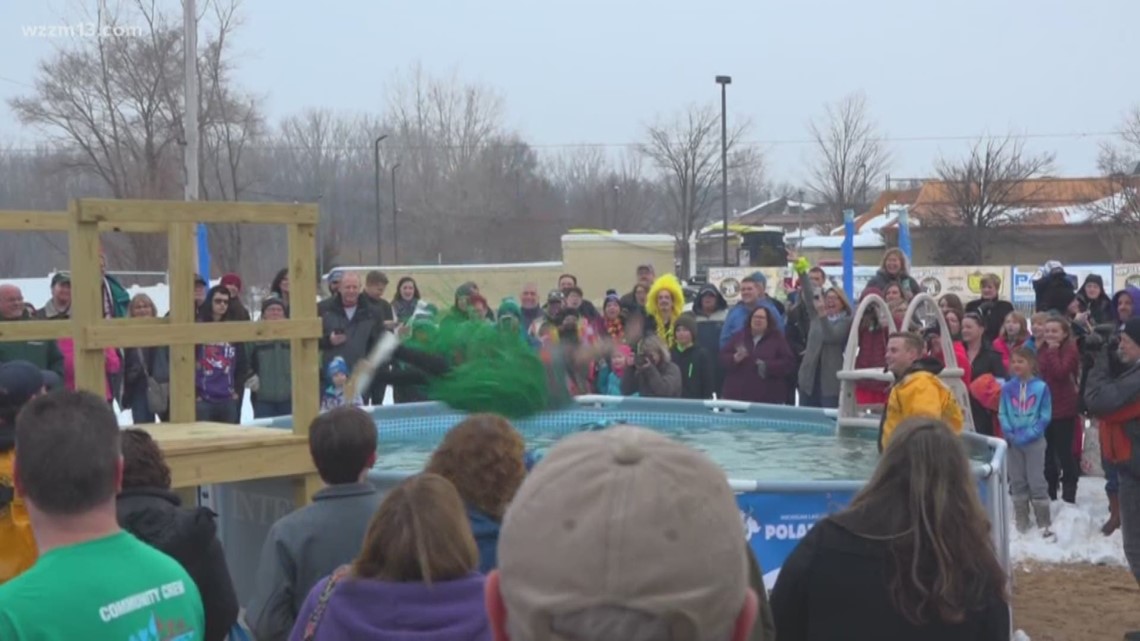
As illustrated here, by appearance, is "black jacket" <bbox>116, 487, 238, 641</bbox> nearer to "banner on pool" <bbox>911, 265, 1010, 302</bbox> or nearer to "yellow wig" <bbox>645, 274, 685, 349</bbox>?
"yellow wig" <bbox>645, 274, 685, 349</bbox>

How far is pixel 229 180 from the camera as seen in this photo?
151ft

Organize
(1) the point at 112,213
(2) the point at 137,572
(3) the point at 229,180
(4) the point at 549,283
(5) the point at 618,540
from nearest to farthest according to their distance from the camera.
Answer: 1. (5) the point at 618,540
2. (2) the point at 137,572
3. (1) the point at 112,213
4. (4) the point at 549,283
5. (3) the point at 229,180

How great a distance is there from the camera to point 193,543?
145 inches

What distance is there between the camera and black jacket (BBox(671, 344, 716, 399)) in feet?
39.3

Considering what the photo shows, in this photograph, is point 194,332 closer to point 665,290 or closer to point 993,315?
point 665,290

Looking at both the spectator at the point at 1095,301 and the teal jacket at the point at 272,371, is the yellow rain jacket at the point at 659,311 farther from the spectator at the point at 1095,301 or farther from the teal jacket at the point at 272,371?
the spectator at the point at 1095,301

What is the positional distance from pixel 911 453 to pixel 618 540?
2.04 m

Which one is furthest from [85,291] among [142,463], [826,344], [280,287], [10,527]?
[826,344]

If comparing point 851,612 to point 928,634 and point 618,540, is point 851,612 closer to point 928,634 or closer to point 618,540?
point 928,634

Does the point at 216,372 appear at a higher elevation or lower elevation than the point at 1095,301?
lower

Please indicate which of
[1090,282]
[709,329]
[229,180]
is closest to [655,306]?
[709,329]

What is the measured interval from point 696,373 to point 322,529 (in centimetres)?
828

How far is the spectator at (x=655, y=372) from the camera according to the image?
1141cm

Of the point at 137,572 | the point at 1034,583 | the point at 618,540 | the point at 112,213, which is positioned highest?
the point at 112,213
